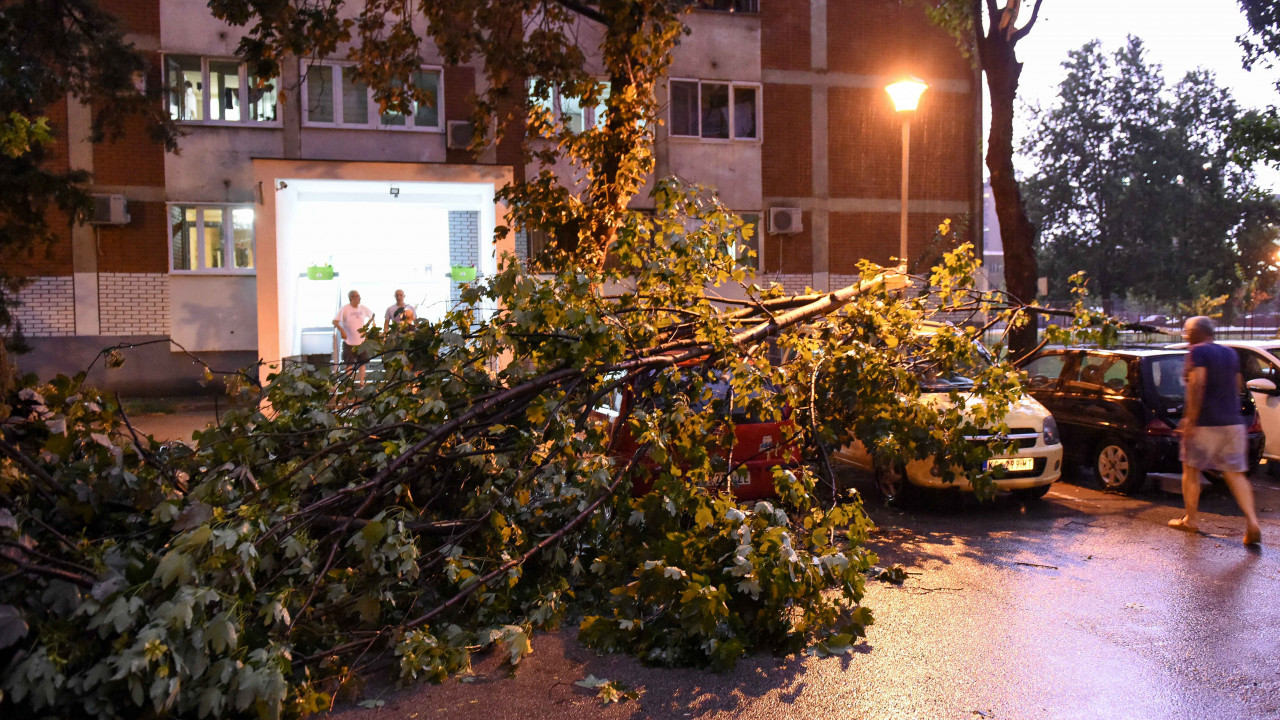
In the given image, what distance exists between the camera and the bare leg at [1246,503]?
8.16m

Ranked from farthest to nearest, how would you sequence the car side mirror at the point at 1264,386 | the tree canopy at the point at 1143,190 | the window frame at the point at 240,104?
the tree canopy at the point at 1143,190
the window frame at the point at 240,104
the car side mirror at the point at 1264,386

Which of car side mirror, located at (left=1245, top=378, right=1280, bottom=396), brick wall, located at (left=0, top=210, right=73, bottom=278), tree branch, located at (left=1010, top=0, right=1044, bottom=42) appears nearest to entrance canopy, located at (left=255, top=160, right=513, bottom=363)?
brick wall, located at (left=0, top=210, right=73, bottom=278)

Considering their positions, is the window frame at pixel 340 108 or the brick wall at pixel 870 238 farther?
the brick wall at pixel 870 238

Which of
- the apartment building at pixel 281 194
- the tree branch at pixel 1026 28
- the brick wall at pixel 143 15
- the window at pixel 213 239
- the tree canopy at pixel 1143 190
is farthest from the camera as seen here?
the tree canopy at pixel 1143 190

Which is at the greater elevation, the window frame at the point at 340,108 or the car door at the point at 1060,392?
the window frame at the point at 340,108

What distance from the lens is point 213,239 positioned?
2036cm

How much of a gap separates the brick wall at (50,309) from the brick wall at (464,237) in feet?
24.9

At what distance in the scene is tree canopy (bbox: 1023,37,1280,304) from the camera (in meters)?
Answer: 47.6

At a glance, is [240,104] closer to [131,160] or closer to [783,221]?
[131,160]

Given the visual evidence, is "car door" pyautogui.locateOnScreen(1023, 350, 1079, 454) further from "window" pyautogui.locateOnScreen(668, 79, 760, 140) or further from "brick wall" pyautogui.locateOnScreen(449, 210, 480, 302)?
"brick wall" pyautogui.locateOnScreen(449, 210, 480, 302)

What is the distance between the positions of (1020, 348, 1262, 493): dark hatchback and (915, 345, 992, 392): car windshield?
0.69m

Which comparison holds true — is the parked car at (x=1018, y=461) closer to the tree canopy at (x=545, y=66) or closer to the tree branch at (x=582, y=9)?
the tree canopy at (x=545, y=66)

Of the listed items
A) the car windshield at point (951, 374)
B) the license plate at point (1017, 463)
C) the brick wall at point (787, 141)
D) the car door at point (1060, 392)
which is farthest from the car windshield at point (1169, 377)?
the brick wall at point (787, 141)

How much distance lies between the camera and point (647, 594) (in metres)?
5.50
